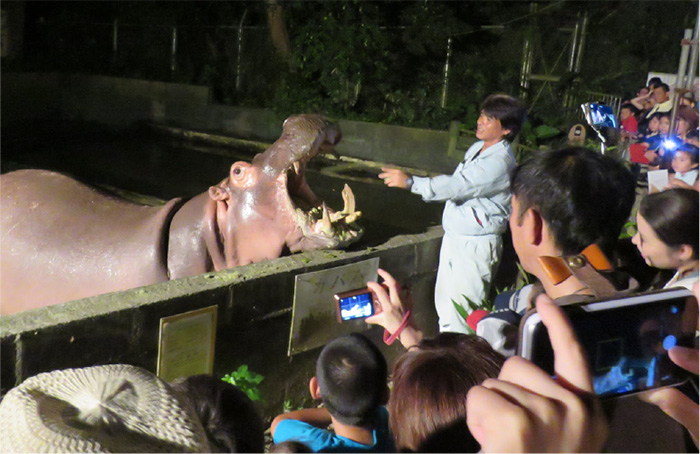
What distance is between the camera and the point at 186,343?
3.22m

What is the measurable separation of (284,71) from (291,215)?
1265 cm

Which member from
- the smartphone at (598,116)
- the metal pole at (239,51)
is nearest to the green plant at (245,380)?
the smartphone at (598,116)

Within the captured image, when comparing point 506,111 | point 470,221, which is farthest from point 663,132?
point 470,221

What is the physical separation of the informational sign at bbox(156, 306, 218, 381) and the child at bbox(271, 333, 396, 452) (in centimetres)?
118

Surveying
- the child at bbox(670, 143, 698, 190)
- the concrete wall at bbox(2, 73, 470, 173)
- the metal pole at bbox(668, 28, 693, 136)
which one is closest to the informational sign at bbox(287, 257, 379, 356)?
the child at bbox(670, 143, 698, 190)

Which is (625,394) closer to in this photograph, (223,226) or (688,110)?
(223,226)

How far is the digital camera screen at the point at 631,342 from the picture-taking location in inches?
56.2

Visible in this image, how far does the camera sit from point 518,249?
2.27m

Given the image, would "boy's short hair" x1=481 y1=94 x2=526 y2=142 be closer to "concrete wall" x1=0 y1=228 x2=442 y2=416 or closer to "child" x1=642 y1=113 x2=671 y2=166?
"concrete wall" x1=0 y1=228 x2=442 y2=416

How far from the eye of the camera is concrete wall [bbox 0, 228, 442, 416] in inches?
107

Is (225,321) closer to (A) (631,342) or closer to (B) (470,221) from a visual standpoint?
(B) (470,221)

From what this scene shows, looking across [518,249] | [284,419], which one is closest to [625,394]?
[518,249]

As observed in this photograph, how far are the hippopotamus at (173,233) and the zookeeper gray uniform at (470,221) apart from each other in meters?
0.78

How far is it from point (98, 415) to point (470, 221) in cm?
328
